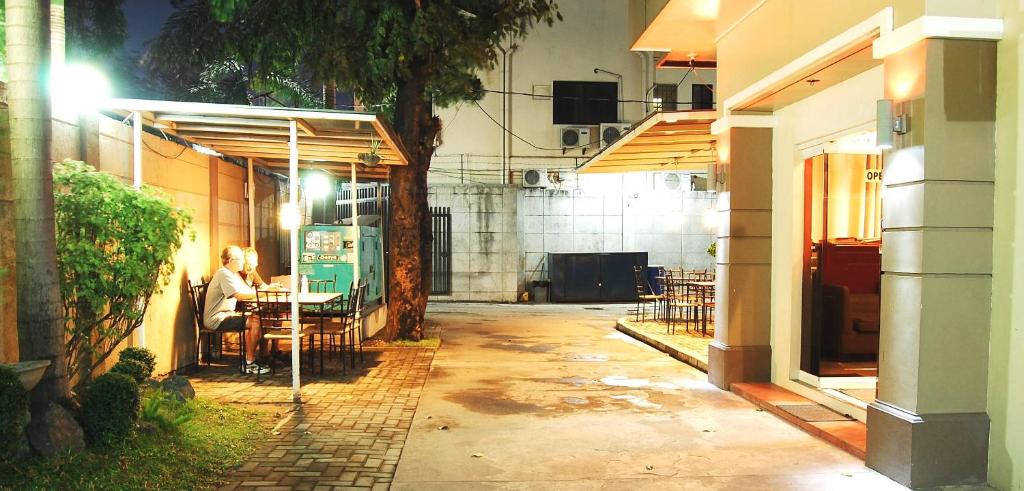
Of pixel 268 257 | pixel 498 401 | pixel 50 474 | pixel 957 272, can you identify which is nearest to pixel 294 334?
pixel 498 401

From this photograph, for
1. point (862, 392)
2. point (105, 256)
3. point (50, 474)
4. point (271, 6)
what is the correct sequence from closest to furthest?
point (50, 474), point (105, 256), point (862, 392), point (271, 6)

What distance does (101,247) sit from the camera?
5.05 m

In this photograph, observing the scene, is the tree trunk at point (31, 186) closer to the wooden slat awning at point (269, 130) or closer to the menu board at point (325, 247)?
the wooden slat awning at point (269, 130)

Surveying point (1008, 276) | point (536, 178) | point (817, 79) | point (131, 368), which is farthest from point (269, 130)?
point (536, 178)

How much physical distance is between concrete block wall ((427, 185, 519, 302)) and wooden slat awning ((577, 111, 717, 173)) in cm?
467

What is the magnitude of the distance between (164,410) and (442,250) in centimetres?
1313

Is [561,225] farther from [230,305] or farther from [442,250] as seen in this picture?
[230,305]

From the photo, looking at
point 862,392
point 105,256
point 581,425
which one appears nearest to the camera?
point 105,256

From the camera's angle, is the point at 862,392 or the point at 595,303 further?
the point at 595,303

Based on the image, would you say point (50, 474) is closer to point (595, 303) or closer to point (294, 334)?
point (294, 334)

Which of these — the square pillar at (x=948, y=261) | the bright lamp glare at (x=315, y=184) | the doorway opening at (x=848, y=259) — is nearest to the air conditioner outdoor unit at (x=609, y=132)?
the bright lamp glare at (x=315, y=184)

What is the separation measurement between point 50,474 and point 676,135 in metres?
8.80

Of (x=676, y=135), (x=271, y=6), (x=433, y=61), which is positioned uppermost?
(x=271, y=6)

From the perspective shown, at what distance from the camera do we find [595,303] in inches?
737
